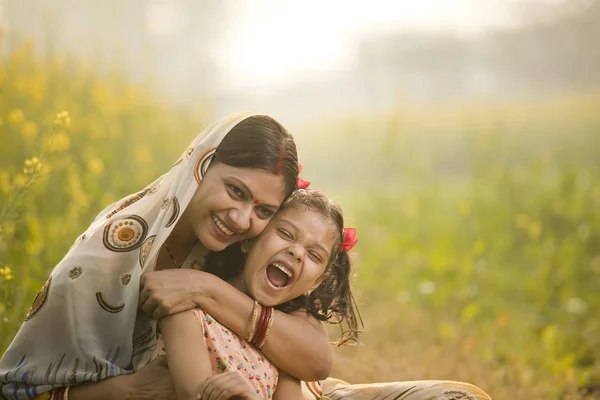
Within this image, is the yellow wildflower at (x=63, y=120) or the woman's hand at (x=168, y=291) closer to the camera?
the woman's hand at (x=168, y=291)

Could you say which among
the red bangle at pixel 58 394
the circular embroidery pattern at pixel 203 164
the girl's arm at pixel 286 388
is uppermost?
the circular embroidery pattern at pixel 203 164

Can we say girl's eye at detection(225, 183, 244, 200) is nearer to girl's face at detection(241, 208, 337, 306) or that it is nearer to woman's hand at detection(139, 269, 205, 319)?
girl's face at detection(241, 208, 337, 306)

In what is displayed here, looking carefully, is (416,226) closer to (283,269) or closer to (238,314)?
(283,269)

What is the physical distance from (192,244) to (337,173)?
22.9 feet

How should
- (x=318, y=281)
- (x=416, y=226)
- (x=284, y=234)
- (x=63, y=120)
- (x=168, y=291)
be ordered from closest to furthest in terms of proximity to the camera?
(x=168, y=291)
(x=284, y=234)
(x=318, y=281)
(x=63, y=120)
(x=416, y=226)

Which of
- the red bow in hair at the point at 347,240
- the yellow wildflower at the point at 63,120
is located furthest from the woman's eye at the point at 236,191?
the yellow wildflower at the point at 63,120

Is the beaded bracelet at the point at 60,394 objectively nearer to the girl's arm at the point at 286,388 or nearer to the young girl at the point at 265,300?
the young girl at the point at 265,300

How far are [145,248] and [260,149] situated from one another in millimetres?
480

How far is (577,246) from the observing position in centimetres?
529

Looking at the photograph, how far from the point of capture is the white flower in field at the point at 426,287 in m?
5.02

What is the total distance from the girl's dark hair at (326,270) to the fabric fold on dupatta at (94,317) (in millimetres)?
349

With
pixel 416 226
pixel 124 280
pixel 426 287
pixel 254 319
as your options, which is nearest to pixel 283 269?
pixel 254 319

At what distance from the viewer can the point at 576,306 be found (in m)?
4.81

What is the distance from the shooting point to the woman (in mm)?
2244
